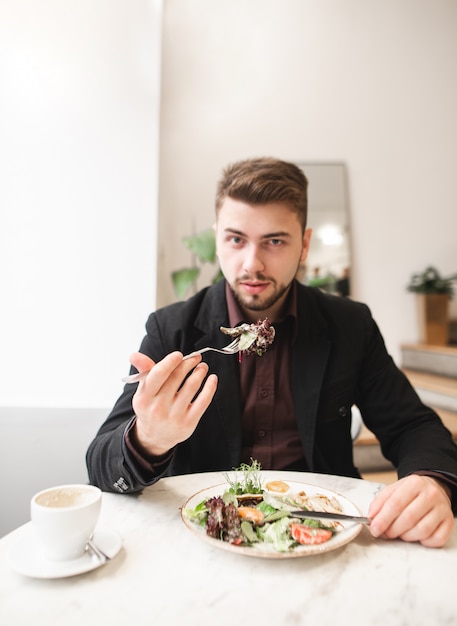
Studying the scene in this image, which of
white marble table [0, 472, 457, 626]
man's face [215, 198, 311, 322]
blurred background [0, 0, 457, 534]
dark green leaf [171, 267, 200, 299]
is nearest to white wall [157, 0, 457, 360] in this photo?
blurred background [0, 0, 457, 534]

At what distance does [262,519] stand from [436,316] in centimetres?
358

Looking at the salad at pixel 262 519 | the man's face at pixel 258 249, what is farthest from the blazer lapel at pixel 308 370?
the salad at pixel 262 519

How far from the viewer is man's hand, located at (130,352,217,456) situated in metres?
0.84

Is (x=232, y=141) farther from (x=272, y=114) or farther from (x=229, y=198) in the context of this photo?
(x=229, y=198)

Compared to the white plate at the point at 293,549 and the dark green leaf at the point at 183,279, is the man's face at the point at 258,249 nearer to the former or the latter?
the white plate at the point at 293,549

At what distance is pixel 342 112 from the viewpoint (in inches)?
155

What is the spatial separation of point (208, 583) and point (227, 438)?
2.20 ft

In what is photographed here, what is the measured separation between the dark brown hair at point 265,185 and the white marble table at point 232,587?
1005 mm

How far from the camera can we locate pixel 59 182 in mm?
2100

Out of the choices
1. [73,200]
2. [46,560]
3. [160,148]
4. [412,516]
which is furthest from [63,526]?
[160,148]

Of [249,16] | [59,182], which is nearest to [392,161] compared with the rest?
[249,16]

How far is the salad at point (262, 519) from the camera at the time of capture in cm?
74

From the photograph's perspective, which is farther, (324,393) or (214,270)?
(214,270)

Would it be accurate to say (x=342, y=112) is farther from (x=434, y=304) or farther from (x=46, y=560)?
(x=46, y=560)
